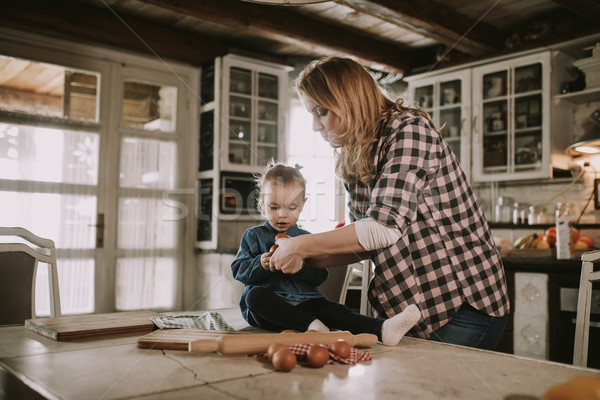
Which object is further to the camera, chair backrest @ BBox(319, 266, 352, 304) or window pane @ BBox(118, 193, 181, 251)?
window pane @ BBox(118, 193, 181, 251)

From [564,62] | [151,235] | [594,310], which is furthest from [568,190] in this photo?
[151,235]

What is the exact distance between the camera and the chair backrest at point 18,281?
1.56 metres

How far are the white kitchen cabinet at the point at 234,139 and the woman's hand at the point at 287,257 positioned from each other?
3.20 metres

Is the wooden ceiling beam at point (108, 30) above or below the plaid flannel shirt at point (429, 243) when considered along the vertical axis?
above

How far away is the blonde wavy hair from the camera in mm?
1252

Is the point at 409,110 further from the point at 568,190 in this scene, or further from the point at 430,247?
the point at 568,190

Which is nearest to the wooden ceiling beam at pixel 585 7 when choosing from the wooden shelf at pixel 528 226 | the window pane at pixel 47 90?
the wooden shelf at pixel 528 226

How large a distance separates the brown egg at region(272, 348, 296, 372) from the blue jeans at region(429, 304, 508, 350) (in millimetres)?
527

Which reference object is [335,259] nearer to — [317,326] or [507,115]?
[317,326]

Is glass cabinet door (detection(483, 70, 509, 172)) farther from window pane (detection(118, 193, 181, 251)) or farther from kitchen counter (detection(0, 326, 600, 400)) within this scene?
kitchen counter (detection(0, 326, 600, 400))

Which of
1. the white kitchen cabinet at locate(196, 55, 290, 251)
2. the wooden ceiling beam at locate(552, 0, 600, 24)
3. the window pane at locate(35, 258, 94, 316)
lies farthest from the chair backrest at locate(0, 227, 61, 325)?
the wooden ceiling beam at locate(552, 0, 600, 24)

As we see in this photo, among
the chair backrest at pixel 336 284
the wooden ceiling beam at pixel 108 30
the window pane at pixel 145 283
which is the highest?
the wooden ceiling beam at pixel 108 30

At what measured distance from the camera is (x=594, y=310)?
7.60 ft

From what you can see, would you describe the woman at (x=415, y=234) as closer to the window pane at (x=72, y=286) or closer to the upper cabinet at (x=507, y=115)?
the upper cabinet at (x=507, y=115)
